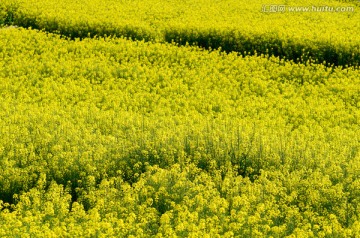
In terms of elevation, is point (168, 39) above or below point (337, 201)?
above

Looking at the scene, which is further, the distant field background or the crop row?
the crop row

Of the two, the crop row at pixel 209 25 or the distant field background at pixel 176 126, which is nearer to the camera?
the distant field background at pixel 176 126

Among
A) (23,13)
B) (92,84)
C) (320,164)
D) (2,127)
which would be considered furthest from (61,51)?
(320,164)

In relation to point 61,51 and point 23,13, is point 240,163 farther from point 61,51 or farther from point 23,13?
point 23,13

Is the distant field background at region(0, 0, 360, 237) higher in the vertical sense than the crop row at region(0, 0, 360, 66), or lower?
lower

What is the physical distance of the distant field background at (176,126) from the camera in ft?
23.1

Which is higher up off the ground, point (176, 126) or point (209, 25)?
point (209, 25)

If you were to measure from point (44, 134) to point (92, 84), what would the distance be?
12.9ft

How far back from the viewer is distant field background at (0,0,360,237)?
23.1 feet

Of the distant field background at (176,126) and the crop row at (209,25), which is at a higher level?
the crop row at (209,25)

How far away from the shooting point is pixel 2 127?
9.35 metres

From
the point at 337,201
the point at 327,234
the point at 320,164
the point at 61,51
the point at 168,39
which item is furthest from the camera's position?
the point at 168,39

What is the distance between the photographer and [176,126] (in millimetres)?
9828

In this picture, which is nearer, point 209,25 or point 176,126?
point 176,126
